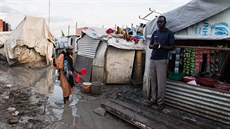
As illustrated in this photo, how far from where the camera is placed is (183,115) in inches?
206

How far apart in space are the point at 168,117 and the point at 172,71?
1875 millimetres

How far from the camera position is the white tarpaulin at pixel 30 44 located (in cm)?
Result: 1441

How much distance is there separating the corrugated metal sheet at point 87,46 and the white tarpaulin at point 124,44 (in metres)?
1.33

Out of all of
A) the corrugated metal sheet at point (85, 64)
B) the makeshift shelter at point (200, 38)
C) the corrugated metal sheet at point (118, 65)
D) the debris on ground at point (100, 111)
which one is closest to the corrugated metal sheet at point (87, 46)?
the corrugated metal sheet at point (85, 64)

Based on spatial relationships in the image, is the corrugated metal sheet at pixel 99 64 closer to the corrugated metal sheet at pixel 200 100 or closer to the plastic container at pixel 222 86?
the corrugated metal sheet at pixel 200 100

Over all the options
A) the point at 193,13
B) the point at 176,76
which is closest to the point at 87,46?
the point at 176,76

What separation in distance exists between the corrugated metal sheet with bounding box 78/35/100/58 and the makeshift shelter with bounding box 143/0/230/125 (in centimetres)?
521

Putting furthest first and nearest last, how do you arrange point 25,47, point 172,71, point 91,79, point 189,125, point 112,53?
point 25,47
point 91,79
point 112,53
point 172,71
point 189,125

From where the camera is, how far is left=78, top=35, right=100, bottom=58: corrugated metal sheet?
1078 centimetres

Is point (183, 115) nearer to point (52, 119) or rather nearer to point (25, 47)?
point (52, 119)

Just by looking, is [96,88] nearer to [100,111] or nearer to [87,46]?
[100,111]

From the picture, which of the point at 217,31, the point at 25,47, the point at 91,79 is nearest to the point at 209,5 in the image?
the point at 217,31

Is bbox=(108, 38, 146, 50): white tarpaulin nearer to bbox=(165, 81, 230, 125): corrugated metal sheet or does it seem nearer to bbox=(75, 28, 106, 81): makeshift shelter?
bbox=(75, 28, 106, 81): makeshift shelter

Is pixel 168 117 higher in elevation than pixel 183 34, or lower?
lower
